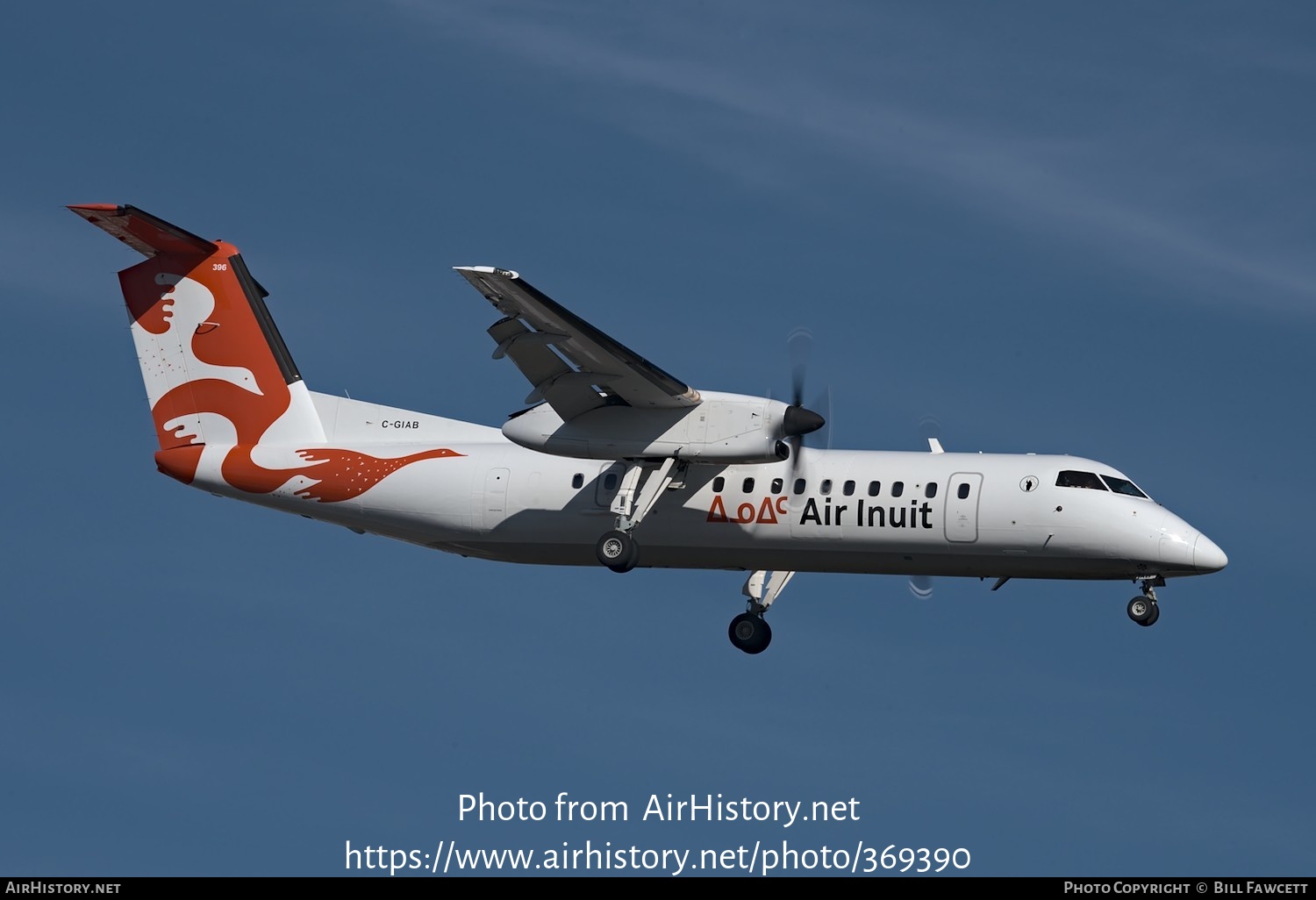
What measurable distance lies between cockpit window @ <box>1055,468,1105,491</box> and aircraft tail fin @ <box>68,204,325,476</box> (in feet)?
36.7

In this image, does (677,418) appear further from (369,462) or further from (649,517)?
(369,462)

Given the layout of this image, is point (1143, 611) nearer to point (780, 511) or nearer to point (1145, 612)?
point (1145, 612)

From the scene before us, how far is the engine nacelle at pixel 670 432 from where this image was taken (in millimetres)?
25094

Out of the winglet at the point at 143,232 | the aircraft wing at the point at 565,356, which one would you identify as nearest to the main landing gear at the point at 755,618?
the aircraft wing at the point at 565,356

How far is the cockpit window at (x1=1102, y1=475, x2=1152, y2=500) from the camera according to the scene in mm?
25062

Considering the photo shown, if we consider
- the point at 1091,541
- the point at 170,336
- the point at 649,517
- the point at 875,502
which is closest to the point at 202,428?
the point at 170,336

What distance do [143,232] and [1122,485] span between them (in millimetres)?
14734

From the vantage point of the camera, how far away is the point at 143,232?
28.0 metres

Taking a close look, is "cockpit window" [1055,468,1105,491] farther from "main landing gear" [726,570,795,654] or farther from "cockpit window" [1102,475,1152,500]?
"main landing gear" [726,570,795,654]

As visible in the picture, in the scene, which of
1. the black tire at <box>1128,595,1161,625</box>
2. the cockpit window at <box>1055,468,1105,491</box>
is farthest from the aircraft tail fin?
the black tire at <box>1128,595,1161,625</box>

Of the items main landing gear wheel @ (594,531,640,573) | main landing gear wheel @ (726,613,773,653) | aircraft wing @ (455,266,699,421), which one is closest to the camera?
aircraft wing @ (455,266,699,421)

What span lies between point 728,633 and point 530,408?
4.84 m

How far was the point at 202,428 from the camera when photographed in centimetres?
2842

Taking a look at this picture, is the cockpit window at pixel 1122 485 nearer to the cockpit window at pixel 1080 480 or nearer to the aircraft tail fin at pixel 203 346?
the cockpit window at pixel 1080 480
